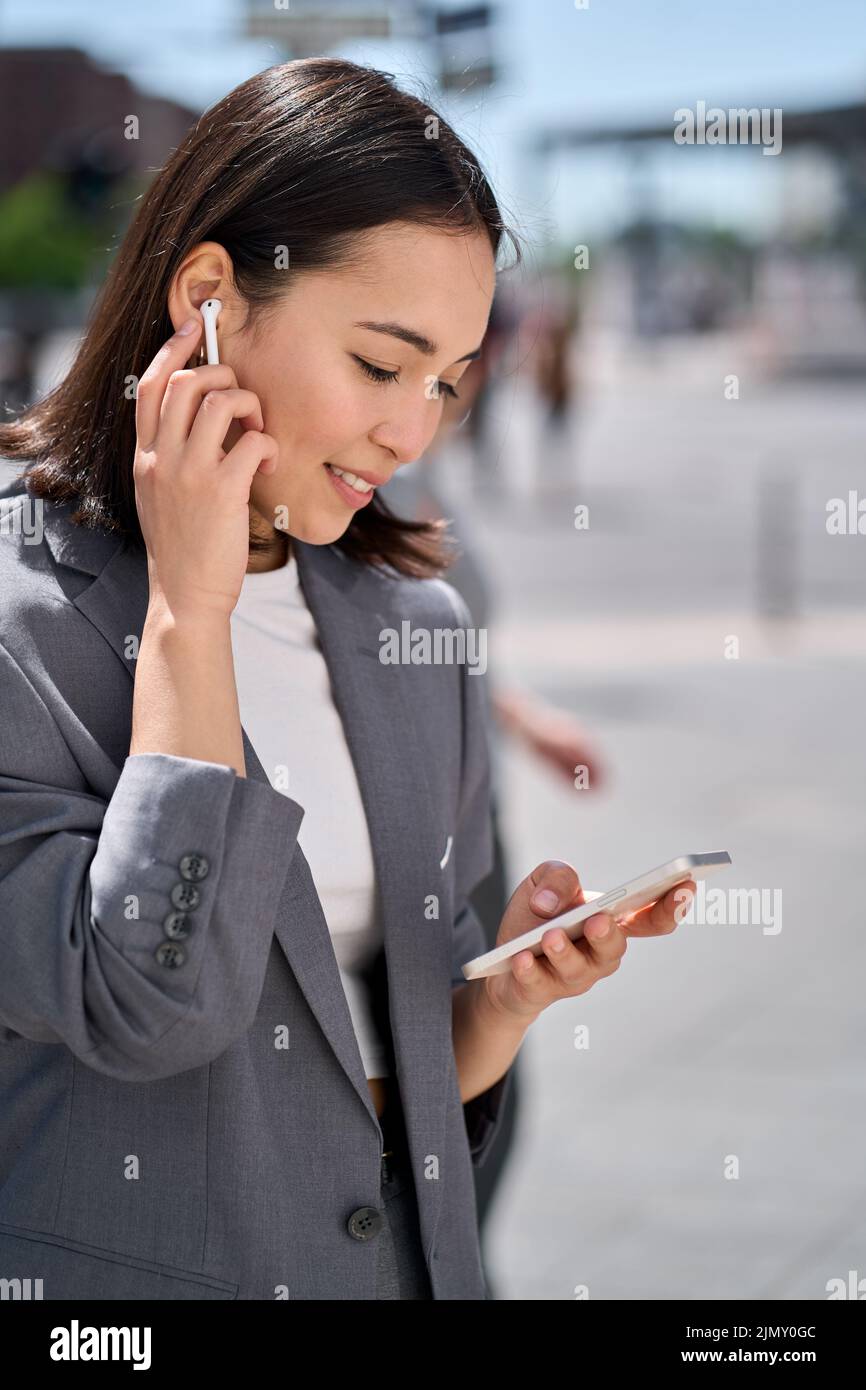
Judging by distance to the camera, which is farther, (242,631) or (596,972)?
(242,631)

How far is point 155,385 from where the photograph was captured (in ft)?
5.71

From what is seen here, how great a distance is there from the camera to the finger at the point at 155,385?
5.69ft

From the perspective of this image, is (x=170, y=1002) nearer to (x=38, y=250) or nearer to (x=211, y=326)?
(x=211, y=326)

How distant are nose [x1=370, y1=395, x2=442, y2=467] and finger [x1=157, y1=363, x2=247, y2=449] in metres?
0.20

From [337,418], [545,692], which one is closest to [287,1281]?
[337,418]

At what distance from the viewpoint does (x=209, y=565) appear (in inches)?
65.6

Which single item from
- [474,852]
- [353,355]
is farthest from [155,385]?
[474,852]

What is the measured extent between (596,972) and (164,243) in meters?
0.93

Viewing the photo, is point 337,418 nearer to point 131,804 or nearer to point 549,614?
point 131,804

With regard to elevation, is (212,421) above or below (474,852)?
above

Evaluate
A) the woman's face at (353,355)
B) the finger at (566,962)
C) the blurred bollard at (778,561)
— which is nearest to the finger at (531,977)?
the finger at (566,962)

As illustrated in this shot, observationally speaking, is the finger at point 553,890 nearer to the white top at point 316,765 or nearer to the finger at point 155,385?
the white top at point 316,765

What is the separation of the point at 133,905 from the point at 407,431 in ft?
2.06
